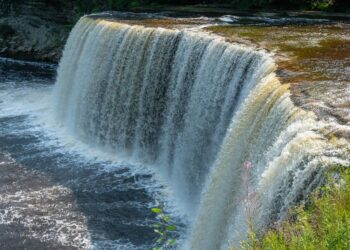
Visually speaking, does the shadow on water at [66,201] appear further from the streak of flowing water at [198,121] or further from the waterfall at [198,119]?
the waterfall at [198,119]

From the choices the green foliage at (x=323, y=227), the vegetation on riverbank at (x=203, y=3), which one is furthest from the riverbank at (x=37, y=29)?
the green foliage at (x=323, y=227)

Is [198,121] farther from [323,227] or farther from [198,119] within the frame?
[323,227]

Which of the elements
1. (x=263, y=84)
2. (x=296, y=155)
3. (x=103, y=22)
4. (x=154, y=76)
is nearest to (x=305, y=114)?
(x=296, y=155)

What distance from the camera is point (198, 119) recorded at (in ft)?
38.3

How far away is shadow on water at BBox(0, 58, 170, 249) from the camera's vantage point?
9.99m

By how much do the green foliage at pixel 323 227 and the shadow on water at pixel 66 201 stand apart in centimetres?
492

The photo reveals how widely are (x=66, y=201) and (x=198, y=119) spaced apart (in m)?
2.94

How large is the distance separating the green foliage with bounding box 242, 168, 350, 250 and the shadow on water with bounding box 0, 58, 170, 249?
4.92m

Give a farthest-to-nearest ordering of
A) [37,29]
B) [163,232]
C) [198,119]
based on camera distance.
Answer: [37,29] → [198,119] → [163,232]

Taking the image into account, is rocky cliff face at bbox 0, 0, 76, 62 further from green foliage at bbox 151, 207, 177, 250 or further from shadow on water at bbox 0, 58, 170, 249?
green foliage at bbox 151, 207, 177, 250

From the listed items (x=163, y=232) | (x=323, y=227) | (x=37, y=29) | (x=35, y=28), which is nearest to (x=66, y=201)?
(x=163, y=232)

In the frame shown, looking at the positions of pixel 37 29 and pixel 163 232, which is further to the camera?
pixel 37 29

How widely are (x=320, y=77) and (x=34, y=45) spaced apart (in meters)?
15.7

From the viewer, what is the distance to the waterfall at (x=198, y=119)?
669cm
